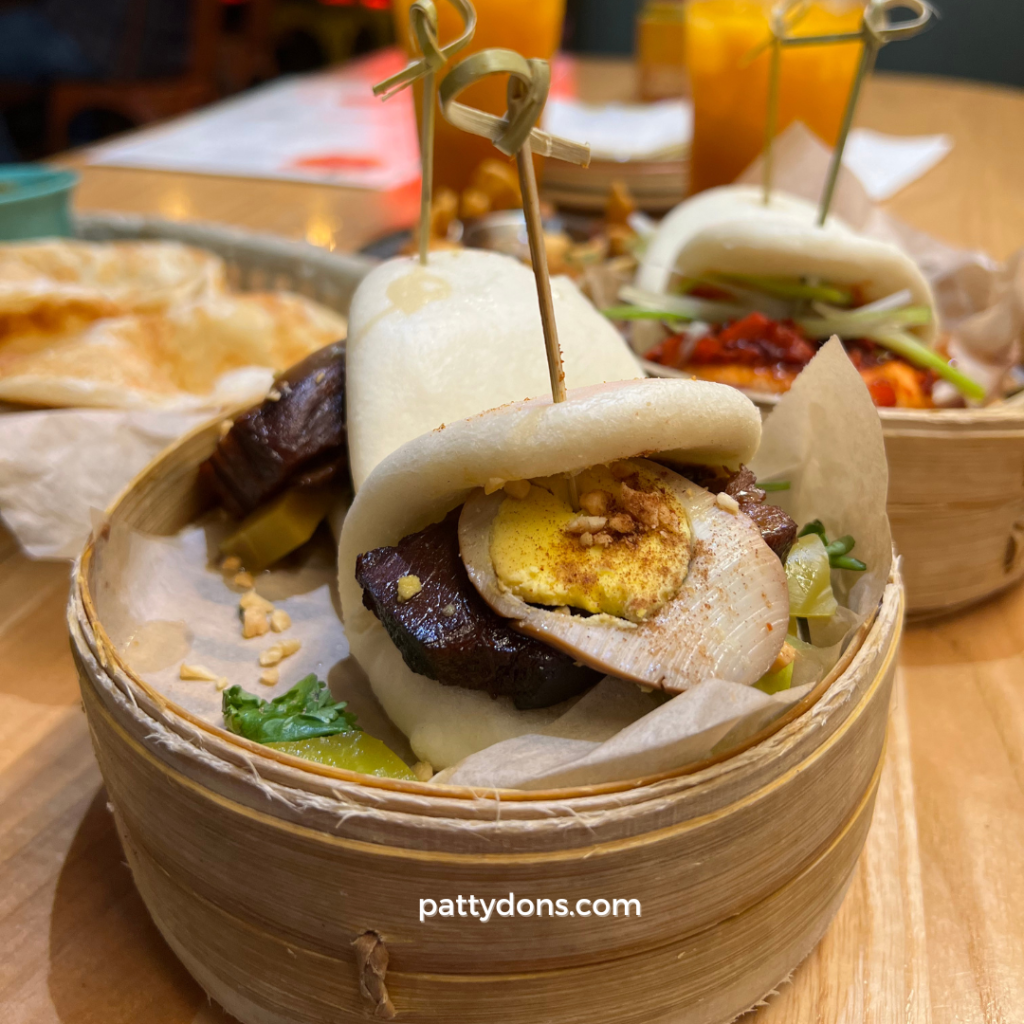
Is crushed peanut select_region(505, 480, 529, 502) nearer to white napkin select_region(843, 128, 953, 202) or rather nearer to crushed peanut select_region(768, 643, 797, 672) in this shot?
crushed peanut select_region(768, 643, 797, 672)

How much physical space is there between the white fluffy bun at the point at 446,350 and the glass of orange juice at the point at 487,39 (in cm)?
162

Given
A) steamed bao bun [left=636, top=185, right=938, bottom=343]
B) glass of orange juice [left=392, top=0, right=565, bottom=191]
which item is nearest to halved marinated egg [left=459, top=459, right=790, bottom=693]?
steamed bao bun [left=636, top=185, right=938, bottom=343]

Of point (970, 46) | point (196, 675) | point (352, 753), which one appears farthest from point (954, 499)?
point (970, 46)

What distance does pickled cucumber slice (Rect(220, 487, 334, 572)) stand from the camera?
1.20 meters

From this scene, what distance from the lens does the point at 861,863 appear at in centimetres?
111

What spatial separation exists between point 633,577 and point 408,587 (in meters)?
0.21

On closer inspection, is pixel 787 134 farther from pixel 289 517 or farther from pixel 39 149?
pixel 39 149

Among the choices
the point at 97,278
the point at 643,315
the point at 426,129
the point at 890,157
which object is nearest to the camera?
the point at 426,129

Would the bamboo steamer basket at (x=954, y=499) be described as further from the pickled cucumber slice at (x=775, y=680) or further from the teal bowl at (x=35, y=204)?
the teal bowl at (x=35, y=204)

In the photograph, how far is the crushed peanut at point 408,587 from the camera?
86 centimetres

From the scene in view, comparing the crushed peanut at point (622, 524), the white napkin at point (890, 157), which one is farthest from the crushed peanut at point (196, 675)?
the white napkin at point (890, 157)

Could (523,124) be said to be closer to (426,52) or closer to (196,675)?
(426,52)

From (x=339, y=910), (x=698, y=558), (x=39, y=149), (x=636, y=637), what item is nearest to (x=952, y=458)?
(x=698, y=558)

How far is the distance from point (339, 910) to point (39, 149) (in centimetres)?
715
